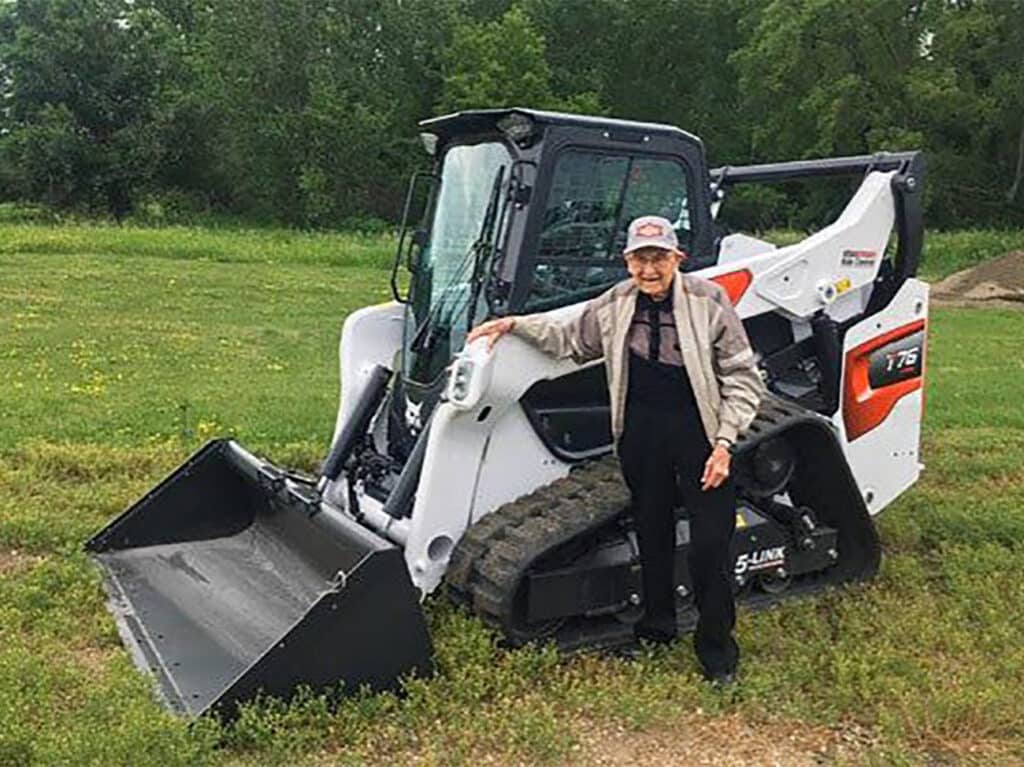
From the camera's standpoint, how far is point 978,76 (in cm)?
4109

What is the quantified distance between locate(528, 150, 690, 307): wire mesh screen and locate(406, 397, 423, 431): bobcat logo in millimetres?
769

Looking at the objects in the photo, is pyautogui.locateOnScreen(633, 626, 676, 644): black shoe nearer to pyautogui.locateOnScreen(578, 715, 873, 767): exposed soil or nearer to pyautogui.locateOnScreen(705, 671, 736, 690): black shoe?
pyautogui.locateOnScreen(705, 671, 736, 690): black shoe

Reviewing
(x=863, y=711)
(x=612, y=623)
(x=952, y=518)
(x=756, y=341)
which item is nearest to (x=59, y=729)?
(x=612, y=623)

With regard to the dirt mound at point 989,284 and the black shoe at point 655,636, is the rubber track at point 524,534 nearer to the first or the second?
the black shoe at point 655,636

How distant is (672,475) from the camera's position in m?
4.84

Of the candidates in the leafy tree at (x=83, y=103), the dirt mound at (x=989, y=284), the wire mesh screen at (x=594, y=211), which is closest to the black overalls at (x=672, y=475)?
the wire mesh screen at (x=594, y=211)

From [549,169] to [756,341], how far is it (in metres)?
1.38

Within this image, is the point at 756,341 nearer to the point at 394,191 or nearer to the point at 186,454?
the point at 186,454

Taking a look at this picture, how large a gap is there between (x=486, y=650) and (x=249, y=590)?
1199mm

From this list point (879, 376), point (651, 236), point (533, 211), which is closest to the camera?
point (651, 236)

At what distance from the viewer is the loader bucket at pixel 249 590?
4.33 meters

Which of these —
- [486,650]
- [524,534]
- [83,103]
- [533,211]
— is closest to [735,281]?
[533,211]

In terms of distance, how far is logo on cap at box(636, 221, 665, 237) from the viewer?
14.9 ft

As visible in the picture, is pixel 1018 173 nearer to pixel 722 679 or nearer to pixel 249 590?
pixel 722 679
